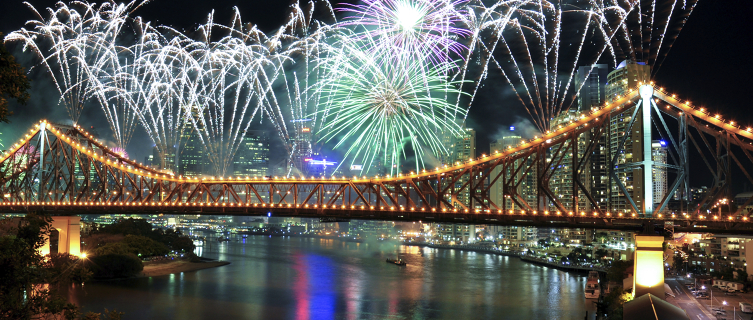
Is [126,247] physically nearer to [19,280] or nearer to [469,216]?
[469,216]

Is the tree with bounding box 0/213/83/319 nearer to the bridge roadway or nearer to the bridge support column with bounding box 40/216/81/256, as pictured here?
the bridge roadway

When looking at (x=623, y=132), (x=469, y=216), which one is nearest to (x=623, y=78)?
(x=623, y=132)

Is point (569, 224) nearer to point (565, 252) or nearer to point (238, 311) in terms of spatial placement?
point (238, 311)

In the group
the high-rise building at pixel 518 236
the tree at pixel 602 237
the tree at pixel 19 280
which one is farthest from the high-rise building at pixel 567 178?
the tree at pixel 19 280

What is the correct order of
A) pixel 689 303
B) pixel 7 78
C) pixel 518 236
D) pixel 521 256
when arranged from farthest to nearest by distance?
pixel 518 236 < pixel 521 256 < pixel 689 303 < pixel 7 78

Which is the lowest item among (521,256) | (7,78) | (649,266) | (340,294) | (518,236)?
(521,256)

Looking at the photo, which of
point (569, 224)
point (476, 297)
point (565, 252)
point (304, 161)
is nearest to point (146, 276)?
point (304, 161)

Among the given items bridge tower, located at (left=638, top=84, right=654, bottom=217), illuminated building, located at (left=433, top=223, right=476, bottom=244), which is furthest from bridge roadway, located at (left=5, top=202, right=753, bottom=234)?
illuminated building, located at (left=433, top=223, right=476, bottom=244)
